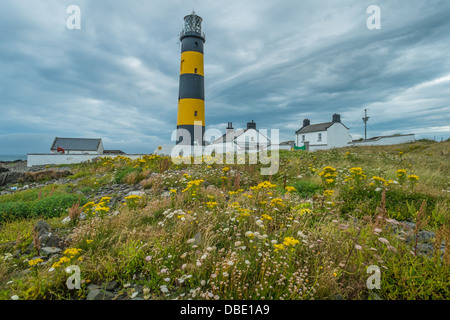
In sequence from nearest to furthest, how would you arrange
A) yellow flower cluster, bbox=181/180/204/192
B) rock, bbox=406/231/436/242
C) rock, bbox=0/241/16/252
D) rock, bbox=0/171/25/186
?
1. rock, bbox=406/231/436/242
2. rock, bbox=0/241/16/252
3. yellow flower cluster, bbox=181/180/204/192
4. rock, bbox=0/171/25/186

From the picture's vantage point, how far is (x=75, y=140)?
37.1 metres

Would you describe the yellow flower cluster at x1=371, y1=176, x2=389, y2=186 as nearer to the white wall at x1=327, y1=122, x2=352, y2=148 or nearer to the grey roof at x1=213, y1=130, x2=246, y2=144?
the grey roof at x1=213, y1=130, x2=246, y2=144

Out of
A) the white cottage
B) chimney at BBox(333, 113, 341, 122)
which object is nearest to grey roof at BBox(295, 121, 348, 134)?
the white cottage

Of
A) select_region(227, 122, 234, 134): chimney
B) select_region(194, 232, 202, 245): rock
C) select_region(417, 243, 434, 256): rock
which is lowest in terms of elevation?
select_region(417, 243, 434, 256): rock

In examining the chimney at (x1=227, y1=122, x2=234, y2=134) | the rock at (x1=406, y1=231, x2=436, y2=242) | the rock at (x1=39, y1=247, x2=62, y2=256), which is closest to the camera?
the rock at (x1=39, y1=247, x2=62, y2=256)

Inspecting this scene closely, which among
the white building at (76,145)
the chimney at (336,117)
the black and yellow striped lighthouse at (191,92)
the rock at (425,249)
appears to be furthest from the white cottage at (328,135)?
the rock at (425,249)

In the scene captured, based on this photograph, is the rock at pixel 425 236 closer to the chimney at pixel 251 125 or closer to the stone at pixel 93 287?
the stone at pixel 93 287

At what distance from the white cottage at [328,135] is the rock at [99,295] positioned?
44.0m

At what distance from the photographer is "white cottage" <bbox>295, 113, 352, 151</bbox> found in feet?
141

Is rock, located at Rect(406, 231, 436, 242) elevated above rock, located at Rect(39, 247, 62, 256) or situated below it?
above

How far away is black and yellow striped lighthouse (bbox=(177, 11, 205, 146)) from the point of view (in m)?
22.1

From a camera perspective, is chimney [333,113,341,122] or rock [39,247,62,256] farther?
chimney [333,113,341,122]

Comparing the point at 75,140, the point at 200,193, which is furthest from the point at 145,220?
the point at 75,140
